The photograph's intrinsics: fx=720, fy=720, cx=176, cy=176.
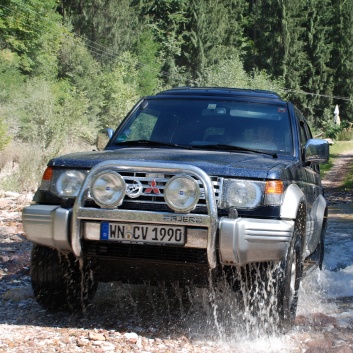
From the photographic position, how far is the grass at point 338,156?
24.6m

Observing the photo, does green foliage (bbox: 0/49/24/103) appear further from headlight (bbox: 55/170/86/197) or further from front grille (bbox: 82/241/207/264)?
front grille (bbox: 82/241/207/264)

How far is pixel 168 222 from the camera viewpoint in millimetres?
4723

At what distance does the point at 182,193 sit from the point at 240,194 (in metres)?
0.41

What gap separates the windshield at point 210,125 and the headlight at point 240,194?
1.03m

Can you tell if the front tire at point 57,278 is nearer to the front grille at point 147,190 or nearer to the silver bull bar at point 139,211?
the silver bull bar at point 139,211

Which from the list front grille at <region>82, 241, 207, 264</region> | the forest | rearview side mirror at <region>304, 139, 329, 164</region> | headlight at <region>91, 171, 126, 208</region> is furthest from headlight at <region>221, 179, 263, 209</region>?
the forest

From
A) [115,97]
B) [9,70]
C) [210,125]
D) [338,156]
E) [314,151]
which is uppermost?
[210,125]

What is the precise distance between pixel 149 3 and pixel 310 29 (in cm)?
1919

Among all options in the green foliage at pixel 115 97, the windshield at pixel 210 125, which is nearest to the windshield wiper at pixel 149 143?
the windshield at pixel 210 125

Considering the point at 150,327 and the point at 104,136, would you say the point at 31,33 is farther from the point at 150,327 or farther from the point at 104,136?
the point at 150,327

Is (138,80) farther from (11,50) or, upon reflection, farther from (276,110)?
(276,110)

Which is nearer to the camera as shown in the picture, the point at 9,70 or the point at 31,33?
the point at 9,70

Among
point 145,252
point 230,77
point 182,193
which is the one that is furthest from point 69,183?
point 230,77

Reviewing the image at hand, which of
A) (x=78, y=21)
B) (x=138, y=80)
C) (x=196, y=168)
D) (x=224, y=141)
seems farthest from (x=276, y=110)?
(x=138, y=80)
